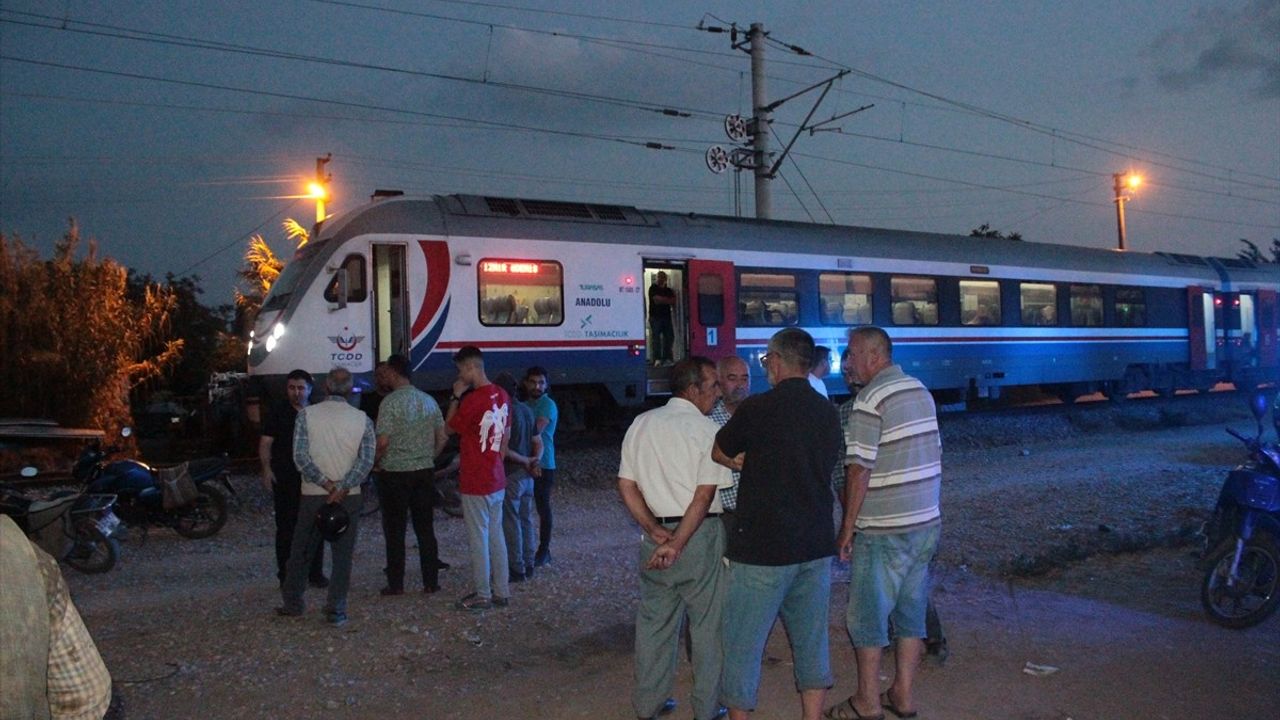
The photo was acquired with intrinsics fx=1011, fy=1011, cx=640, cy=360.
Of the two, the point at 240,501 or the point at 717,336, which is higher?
the point at 717,336

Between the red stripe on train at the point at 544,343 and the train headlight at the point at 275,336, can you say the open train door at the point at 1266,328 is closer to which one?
the red stripe on train at the point at 544,343

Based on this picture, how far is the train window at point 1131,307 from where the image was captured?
21.7 m

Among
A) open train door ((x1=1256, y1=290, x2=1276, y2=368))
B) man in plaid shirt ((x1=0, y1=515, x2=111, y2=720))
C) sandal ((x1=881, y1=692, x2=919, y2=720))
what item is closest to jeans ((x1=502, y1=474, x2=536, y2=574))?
sandal ((x1=881, y1=692, x2=919, y2=720))

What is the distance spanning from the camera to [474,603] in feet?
21.9

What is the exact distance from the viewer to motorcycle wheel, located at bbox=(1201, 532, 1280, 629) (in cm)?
612

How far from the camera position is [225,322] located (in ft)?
113

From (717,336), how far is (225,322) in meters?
24.6

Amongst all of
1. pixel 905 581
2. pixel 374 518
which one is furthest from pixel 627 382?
pixel 905 581

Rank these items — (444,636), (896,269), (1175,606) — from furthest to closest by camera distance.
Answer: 1. (896,269)
2. (1175,606)
3. (444,636)

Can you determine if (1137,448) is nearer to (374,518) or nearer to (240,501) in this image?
(374,518)

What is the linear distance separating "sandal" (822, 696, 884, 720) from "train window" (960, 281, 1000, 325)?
48.2 feet

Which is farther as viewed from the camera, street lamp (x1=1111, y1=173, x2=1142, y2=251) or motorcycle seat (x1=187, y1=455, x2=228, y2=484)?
street lamp (x1=1111, y1=173, x2=1142, y2=251)

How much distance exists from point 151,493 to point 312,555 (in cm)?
352

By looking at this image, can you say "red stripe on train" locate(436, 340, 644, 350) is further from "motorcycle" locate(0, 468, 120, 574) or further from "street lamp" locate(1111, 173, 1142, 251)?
"street lamp" locate(1111, 173, 1142, 251)
